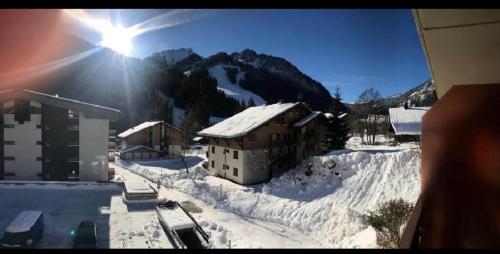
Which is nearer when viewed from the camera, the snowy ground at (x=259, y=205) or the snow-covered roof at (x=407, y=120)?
the snowy ground at (x=259, y=205)

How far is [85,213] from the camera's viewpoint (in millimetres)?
5918

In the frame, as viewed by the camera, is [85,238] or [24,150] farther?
[24,150]

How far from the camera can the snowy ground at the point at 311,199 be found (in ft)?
18.2

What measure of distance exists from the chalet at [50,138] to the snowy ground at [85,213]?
772mm

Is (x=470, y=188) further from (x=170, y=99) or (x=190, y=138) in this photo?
(x=170, y=99)

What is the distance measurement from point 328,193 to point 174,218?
4.25m

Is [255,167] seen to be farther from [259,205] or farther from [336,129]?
[336,129]

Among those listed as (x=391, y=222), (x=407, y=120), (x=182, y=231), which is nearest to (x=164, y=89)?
(x=407, y=120)

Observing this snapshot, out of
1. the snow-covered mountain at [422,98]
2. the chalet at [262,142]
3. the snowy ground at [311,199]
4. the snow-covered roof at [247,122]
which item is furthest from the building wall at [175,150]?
the snow-covered mountain at [422,98]

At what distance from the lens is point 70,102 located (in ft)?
28.3

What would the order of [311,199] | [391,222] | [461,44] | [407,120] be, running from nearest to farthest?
[461,44] < [391,222] < [311,199] < [407,120]

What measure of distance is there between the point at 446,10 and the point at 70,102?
9.28 metres

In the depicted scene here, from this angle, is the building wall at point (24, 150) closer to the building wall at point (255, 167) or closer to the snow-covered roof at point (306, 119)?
the building wall at point (255, 167)

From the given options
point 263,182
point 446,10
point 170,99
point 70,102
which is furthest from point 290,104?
point 170,99
